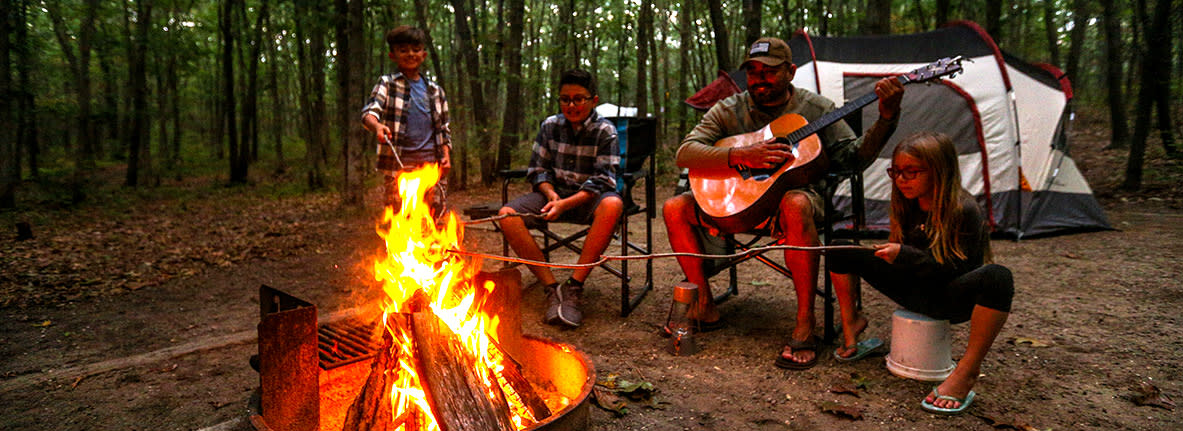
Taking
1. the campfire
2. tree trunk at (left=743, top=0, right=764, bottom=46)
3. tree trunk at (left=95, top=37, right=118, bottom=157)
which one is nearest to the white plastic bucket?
the campfire

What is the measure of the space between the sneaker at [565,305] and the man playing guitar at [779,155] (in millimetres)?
655

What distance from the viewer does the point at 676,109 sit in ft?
43.3

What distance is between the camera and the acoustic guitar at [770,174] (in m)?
2.78

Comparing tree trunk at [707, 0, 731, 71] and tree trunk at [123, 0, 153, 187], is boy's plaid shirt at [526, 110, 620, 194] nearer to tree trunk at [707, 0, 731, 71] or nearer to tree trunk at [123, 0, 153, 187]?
tree trunk at [707, 0, 731, 71]

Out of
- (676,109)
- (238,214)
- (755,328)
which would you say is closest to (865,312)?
(755,328)

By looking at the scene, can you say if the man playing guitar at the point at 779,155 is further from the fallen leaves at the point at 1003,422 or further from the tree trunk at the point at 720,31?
the tree trunk at the point at 720,31

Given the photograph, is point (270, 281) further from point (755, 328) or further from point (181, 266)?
point (755, 328)

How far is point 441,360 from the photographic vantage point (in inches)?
66.9

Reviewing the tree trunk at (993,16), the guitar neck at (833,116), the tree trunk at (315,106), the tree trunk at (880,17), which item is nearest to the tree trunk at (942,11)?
the tree trunk at (993,16)

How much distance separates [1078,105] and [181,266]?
24.4 m

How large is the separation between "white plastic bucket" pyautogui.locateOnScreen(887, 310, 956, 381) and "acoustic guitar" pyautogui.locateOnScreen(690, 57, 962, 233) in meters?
0.75

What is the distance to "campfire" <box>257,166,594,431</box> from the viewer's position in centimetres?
166

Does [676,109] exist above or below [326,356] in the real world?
above

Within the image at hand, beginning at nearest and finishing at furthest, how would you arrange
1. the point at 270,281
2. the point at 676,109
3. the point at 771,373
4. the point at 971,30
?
the point at 771,373 → the point at 270,281 → the point at 971,30 → the point at 676,109
